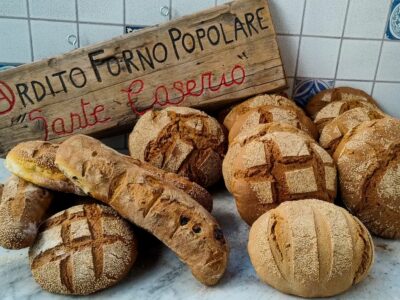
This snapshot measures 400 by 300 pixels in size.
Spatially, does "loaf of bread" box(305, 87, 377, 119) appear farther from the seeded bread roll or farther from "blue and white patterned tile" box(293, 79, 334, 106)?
the seeded bread roll

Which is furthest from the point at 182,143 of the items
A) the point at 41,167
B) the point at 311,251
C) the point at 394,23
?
the point at 394,23

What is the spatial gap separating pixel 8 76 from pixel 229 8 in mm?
885

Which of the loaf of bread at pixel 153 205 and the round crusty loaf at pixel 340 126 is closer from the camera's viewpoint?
the loaf of bread at pixel 153 205

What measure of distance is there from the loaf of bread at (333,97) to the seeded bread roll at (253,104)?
0.68ft

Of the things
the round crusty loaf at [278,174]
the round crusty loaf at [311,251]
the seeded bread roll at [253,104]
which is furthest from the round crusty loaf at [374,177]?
the seeded bread roll at [253,104]

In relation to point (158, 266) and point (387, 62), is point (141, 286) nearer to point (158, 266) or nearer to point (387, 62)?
point (158, 266)

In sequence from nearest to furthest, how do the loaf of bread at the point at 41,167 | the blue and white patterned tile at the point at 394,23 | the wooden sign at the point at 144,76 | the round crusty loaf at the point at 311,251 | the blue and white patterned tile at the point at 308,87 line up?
1. the round crusty loaf at the point at 311,251
2. the loaf of bread at the point at 41,167
3. the wooden sign at the point at 144,76
4. the blue and white patterned tile at the point at 394,23
5. the blue and white patterned tile at the point at 308,87

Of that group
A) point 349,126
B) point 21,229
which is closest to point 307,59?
point 349,126

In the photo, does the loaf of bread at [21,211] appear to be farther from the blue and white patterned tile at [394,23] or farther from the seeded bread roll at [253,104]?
the blue and white patterned tile at [394,23]

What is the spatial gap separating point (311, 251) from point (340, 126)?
0.60 m

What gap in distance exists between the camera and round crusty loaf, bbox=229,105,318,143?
4.43 feet

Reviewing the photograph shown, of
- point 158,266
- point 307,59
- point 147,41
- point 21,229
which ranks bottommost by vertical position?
point 158,266

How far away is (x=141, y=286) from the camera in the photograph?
3.19 feet

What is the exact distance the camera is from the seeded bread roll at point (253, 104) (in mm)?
1471
